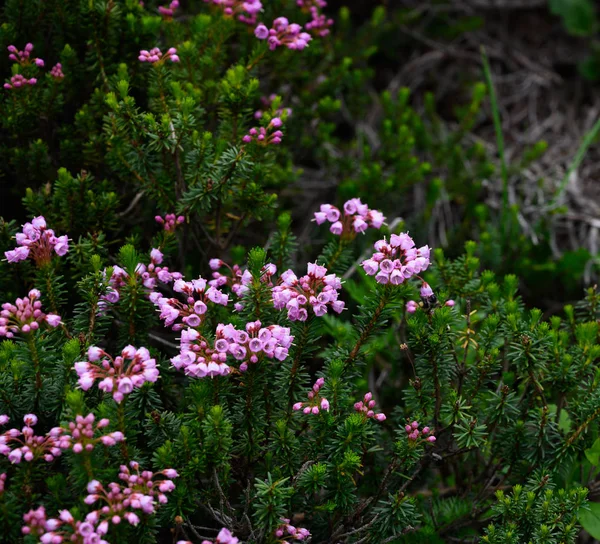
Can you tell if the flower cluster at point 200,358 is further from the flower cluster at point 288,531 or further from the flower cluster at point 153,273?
the flower cluster at point 288,531

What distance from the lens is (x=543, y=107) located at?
5.82 metres

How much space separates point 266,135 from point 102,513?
5.86 ft

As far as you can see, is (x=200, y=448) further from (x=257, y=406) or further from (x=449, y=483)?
(x=449, y=483)

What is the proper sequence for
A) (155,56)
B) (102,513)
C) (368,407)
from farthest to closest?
(155,56)
(368,407)
(102,513)

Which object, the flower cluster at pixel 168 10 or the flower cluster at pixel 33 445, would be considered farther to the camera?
the flower cluster at pixel 168 10

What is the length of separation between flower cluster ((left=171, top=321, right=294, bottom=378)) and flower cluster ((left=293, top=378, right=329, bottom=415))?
0.64 feet

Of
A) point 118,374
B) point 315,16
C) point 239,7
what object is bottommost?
point 118,374

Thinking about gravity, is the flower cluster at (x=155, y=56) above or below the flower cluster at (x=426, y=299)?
above

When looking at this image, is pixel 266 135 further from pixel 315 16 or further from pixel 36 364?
pixel 36 364

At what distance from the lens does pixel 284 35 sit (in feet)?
11.3

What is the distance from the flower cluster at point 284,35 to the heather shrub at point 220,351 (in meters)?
0.02

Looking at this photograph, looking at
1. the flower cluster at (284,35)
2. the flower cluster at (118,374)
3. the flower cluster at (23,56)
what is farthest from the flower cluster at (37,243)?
the flower cluster at (284,35)

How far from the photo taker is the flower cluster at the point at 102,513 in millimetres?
1976

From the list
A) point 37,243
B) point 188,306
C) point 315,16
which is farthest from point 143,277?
point 315,16
